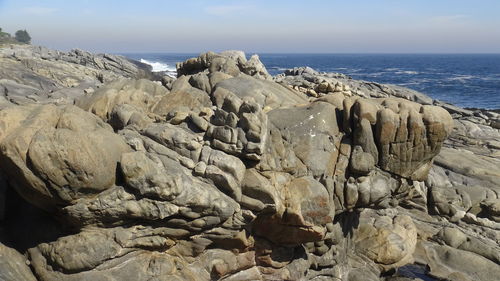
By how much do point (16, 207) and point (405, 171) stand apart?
12.8 m

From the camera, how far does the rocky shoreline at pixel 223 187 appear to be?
1153 cm

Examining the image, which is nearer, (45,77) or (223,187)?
(223,187)

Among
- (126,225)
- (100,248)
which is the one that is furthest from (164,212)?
(100,248)

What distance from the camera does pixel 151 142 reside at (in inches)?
529

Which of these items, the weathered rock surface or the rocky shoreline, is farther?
the weathered rock surface

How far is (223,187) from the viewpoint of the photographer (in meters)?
13.1

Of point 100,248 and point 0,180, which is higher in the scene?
point 0,180

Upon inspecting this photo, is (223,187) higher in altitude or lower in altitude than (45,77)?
higher

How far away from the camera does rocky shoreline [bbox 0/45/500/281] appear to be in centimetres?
1153

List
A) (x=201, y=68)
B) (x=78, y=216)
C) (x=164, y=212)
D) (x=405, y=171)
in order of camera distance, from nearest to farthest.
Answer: (x=78, y=216), (x=164, y=212), (x=405, y=171), (x=201, y=68)

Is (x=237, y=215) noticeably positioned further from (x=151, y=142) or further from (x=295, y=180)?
(x=151, y=142)

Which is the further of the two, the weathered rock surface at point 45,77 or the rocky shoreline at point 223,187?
the weathered rock surface at point 45,77

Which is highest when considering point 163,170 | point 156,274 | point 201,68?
point 201,68

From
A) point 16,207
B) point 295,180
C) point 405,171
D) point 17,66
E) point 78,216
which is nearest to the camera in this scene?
point 78,216
